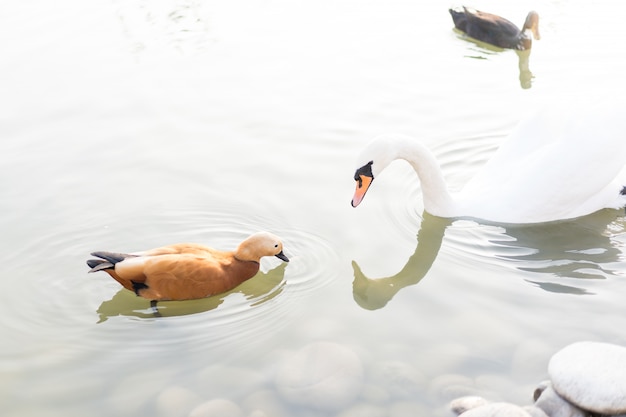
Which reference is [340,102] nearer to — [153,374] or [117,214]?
[117,214]

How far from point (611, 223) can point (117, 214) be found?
363cm

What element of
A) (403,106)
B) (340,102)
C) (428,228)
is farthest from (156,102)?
(428,228)

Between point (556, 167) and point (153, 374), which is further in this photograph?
point (556, 167)

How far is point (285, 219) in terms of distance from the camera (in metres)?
6.30

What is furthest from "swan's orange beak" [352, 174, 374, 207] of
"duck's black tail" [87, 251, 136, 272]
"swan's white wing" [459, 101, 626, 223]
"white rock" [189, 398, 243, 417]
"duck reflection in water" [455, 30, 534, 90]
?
"duck reflection in water" [455, 30, 534, 90]

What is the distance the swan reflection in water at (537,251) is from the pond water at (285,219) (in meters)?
0.02

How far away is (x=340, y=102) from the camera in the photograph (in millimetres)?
8258

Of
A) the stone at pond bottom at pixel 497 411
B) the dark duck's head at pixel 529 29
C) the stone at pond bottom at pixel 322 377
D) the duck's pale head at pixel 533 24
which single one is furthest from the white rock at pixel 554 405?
the duck's pale head at pixel 533 24

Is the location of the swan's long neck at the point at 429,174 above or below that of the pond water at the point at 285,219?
above

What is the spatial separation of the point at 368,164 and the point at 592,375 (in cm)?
228

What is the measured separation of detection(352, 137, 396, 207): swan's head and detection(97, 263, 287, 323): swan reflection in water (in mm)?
800

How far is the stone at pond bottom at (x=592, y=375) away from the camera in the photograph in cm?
412

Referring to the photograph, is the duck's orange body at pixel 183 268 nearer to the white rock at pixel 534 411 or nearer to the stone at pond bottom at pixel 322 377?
the stone at pond bottom at pixel 322 377

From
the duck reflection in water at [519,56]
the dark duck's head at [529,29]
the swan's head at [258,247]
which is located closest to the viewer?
the swan's head at [258,247]
